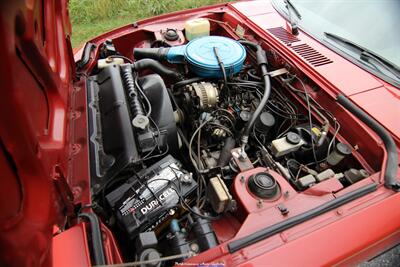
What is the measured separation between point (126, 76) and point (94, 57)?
449mm

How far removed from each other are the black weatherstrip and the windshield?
93 cm

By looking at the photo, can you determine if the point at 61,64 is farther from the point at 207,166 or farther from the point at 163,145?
the point at 207,166

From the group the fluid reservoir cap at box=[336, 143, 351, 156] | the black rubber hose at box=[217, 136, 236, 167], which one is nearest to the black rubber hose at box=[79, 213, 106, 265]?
the black rubber hose at box=[217, 136, 236, 167]

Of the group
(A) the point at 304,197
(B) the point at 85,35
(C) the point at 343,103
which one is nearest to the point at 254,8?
(C) the point at 343,103

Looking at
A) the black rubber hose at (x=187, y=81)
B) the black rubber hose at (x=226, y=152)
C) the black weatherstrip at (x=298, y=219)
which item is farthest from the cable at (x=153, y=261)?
the black rubber hose at (x=187, y=81)

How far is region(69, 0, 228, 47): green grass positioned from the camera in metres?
4.97

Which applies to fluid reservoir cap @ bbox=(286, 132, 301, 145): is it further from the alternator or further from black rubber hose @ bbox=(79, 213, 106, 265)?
black rubber hose @ bbox=(79, 213, 106, 265)

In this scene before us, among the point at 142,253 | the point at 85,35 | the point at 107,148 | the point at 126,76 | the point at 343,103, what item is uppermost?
the point at 343,103

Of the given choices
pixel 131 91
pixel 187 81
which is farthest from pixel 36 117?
pixel 187 81

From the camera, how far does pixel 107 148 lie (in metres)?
1.53

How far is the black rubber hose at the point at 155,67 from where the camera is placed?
1.98 m

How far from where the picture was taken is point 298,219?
4.16 ft

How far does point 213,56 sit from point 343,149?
0.91 metres

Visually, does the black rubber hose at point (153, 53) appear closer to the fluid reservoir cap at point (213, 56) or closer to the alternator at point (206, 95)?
the fluid reservoir cap at point (213, 56)
